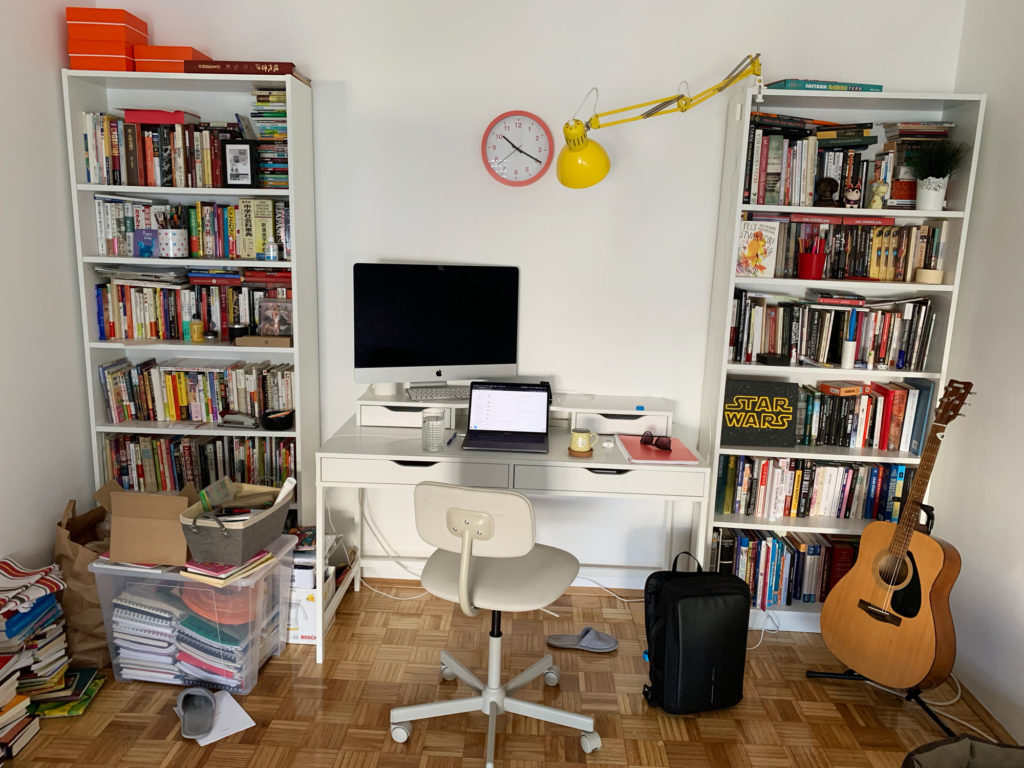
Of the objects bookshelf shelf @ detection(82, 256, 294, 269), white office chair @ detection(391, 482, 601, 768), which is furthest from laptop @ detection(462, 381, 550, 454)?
bookshelf shelf @ detection(82, 256, 294, 269)

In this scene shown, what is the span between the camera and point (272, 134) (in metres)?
2.68

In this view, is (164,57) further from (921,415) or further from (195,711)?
(921,415)

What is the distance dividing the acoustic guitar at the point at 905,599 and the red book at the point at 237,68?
2468 millimetres

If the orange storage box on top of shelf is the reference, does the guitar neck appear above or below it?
below

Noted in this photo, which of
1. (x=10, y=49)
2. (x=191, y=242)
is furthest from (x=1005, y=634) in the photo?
(x=10, y=49)

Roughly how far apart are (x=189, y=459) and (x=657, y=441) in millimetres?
1822

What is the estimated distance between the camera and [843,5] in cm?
266

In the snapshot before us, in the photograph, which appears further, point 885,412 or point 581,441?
point 885,412

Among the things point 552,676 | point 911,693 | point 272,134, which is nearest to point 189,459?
point 272,134

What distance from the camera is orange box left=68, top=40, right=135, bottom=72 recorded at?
2570mm

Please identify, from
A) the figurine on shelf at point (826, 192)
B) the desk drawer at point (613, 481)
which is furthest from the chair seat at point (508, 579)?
the figurine on shelf at point (826, 192)

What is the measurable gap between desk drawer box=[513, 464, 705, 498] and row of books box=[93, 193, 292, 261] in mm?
1223

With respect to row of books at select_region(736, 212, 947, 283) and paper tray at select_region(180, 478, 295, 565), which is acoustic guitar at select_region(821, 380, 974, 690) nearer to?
row of books at select_region(736, 212, 947, 283)

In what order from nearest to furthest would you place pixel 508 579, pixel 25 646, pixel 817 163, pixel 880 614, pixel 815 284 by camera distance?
pixel 508 579
pixel 25 646
pixel 880 614
pixel 817 163
pixel 815 284
